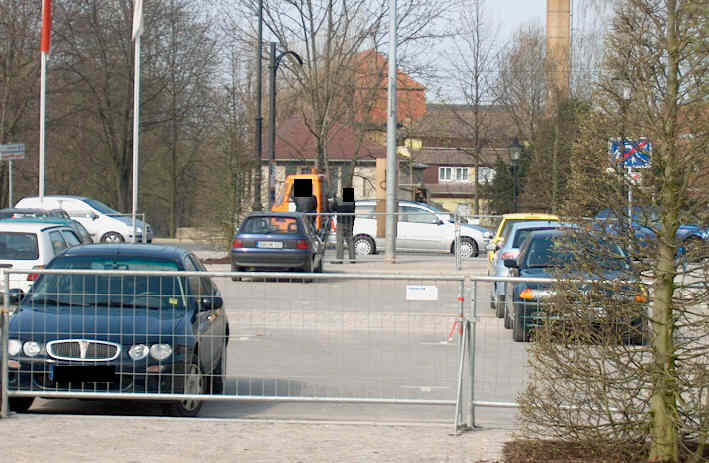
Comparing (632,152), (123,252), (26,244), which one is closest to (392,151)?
(26,244)

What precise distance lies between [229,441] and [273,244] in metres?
14.9

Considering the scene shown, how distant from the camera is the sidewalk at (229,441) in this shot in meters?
6.80

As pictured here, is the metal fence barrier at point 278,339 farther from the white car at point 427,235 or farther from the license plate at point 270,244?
the white car at point 427,235

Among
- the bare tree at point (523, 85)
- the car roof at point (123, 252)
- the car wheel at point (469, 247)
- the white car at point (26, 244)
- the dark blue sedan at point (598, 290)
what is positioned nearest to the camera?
the dark blue sedan at point (598, 290)

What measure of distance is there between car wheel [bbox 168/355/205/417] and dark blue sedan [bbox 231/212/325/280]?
44.5ft

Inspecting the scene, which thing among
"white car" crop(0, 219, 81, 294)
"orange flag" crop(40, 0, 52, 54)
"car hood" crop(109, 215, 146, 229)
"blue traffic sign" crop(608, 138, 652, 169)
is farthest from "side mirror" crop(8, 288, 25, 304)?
"car hood" crop(109, 215, 146, 229)

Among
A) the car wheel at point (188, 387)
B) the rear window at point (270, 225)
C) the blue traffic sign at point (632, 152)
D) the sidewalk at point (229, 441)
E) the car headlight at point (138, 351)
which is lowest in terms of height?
the sidewalk at point (229, 441)

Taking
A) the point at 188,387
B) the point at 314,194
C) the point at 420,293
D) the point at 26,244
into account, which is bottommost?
the point at 188,387

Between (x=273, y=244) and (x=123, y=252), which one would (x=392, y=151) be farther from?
(x=123, y=252)

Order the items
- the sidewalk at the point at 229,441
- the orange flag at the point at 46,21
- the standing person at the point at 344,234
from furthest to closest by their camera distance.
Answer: the orange flag at the point at 46,21 < the standing person at the point at 344,234 < the sidewalk at the point at 229,441

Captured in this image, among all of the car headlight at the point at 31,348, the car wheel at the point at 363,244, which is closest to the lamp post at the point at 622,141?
the car headlight at the point at 31,348

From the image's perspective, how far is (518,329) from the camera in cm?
744

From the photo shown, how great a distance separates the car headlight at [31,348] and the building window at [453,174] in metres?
89.9

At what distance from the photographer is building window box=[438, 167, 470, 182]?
3829 inches
